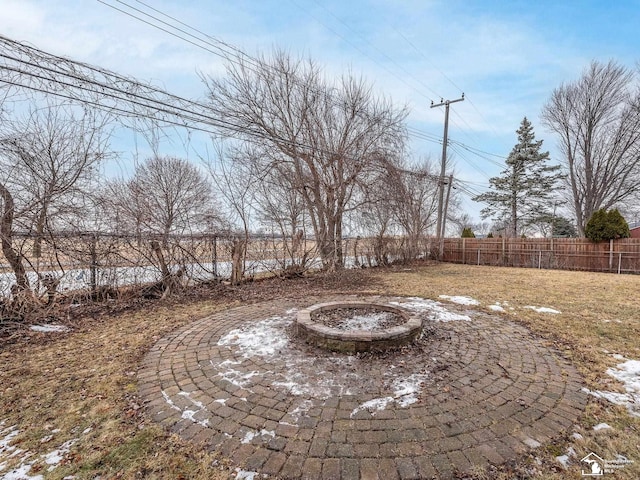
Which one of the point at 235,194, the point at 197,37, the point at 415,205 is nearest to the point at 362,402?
the point at 235,194

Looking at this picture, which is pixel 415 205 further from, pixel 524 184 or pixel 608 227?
pixel 524 184

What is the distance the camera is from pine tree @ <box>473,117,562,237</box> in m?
22.5

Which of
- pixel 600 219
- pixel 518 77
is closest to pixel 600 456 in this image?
pixel 518 77

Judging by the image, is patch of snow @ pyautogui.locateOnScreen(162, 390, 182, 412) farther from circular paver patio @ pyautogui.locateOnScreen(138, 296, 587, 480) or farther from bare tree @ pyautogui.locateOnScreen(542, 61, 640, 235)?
bare tree @ pyautogui.locateOnScreen(542, 61, 640, 235)

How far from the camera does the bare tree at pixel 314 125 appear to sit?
8750 millimetres

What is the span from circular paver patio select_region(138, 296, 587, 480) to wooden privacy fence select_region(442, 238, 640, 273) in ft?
40.3

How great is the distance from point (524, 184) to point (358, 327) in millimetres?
25402

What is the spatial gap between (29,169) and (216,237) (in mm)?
3342

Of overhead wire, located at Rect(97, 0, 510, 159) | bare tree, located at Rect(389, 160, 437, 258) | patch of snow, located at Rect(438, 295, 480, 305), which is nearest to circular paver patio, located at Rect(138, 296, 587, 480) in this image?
patch of snow, located at Rect(438, 295, 480, 305)

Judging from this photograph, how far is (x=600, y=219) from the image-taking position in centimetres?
1197

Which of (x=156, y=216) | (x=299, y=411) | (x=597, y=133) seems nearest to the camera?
(x=299, y=411)

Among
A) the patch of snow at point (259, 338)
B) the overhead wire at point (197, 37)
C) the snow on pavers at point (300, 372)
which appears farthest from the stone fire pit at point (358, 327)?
the overhead wire at point (197, 37)

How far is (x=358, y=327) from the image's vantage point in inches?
150

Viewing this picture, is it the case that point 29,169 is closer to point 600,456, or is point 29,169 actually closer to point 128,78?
point 128,78
